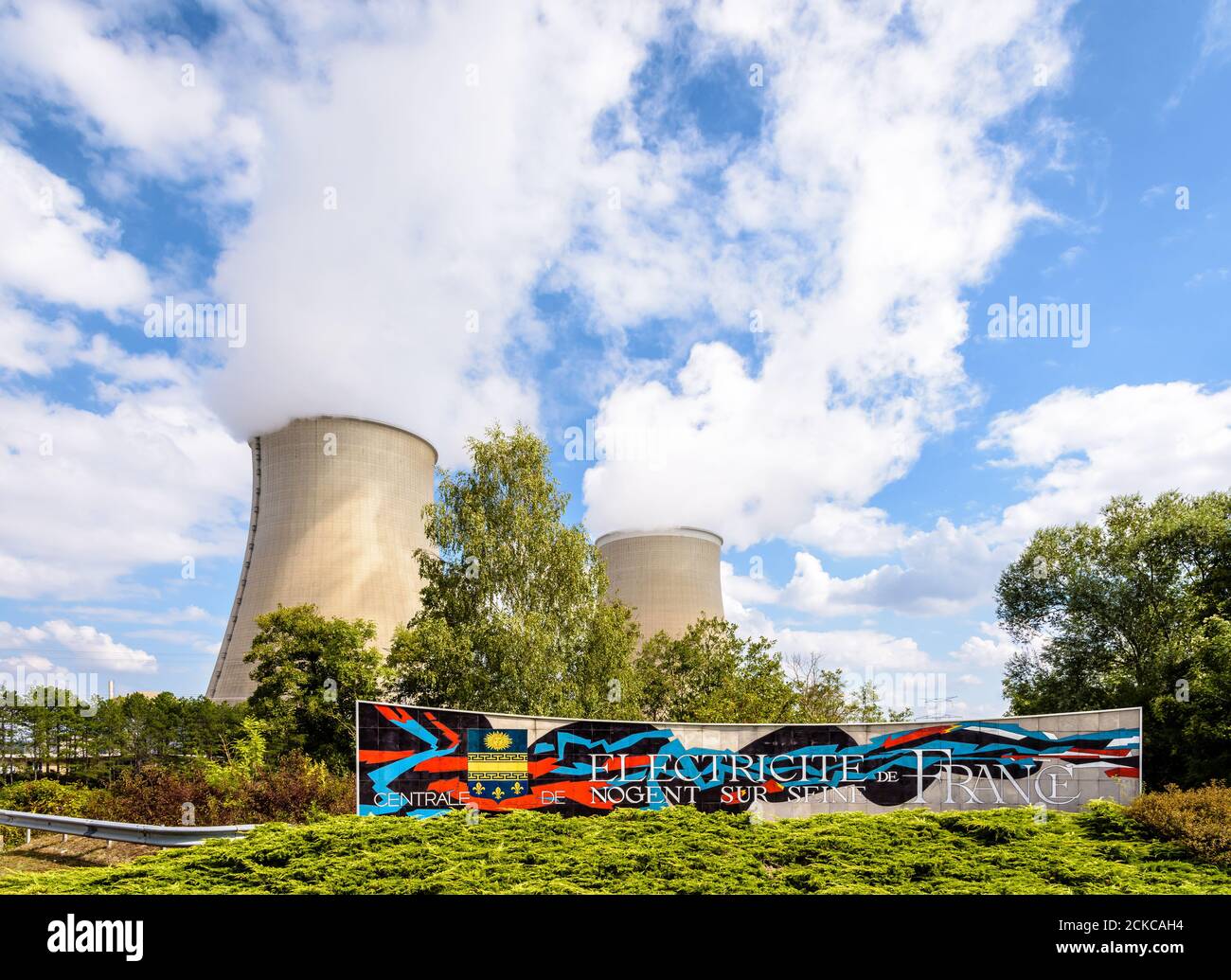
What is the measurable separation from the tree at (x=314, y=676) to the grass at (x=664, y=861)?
13.0 meters

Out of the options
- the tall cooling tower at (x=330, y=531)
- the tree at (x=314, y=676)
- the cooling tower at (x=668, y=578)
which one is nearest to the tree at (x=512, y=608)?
the tree at (x=314, y=676)

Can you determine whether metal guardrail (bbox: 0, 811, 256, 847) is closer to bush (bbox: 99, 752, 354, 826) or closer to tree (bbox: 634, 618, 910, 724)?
bush (bbox: 99, 752, 354, 826)

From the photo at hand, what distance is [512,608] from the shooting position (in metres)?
19.0

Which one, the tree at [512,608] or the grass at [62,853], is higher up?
the tree at [512,608]

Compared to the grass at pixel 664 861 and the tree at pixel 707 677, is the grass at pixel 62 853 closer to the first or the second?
the grass at pixel 664 861

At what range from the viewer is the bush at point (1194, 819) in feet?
25.5

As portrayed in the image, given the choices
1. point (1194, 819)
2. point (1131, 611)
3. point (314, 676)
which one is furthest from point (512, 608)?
point (1131, 611)

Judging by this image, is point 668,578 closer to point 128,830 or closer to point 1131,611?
point 1131,611

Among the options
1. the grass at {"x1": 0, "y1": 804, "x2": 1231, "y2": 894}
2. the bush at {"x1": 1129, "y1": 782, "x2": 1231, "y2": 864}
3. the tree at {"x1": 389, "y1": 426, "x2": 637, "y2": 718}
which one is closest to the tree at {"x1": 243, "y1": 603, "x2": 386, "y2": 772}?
the tree at {"x1": 389, "y1": 426, "x2": 637, "y2": 718}

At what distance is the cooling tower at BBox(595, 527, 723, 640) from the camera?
93.7ft
